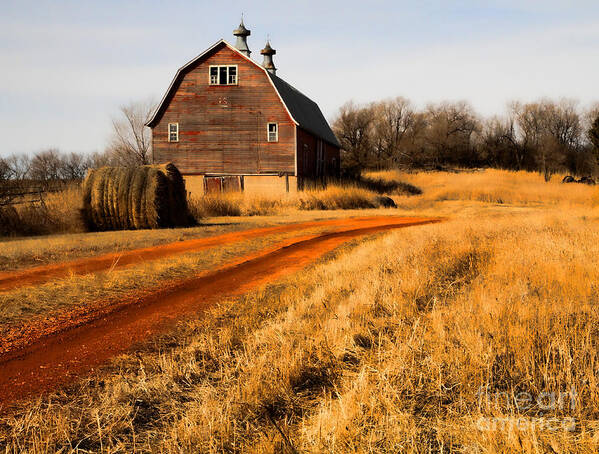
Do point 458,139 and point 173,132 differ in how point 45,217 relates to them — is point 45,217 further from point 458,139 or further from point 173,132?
point 458,139

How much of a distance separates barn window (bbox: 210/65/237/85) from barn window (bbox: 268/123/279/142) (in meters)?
3.46

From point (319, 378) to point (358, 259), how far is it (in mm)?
4577

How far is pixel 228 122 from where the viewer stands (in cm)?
2952

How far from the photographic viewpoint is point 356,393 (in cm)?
317

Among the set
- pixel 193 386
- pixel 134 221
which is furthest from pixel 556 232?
pixel 134 221

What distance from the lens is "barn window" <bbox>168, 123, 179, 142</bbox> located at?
30.2 metres

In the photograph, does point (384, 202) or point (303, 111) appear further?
point (303, 111)

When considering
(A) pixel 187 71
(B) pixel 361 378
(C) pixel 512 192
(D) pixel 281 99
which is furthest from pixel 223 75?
(B) pixel 361 378

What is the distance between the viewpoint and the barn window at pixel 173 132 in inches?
1190

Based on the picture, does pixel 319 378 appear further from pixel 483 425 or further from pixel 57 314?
pixel 57 314

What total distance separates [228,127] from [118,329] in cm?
2568

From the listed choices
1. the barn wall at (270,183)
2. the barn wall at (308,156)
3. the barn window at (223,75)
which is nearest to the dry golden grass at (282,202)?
the barn wall at (270,183)

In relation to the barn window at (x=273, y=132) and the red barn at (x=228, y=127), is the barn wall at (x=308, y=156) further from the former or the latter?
the barn window at (x=273, y=132)

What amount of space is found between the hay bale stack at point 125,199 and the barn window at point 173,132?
15.5 meters
